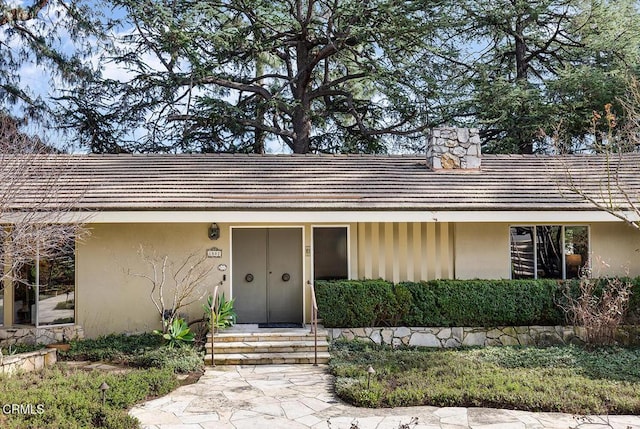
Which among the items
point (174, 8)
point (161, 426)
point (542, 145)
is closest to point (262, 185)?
point (161, 426)

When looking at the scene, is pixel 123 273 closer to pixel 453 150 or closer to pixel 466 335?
pixel 466 335

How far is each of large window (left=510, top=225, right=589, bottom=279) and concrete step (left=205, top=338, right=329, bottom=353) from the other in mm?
5110

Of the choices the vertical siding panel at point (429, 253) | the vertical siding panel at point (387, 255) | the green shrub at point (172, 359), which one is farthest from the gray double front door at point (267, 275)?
the vertical siding panel at point (429, 253)

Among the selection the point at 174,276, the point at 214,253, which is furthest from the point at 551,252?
the point at 174,276

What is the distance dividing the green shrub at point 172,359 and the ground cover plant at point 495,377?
7.94 feet

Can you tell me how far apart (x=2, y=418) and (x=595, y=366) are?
8645 millimetres

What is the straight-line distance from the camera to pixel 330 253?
36.8 ft

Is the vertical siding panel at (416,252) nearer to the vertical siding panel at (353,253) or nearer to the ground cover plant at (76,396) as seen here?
the vertical siding panel at (353,253)

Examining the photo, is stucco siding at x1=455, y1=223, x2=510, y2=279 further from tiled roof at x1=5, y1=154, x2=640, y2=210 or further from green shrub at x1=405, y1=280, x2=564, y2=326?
green shrub at x1=405, y1=280, x2=564, y2=326

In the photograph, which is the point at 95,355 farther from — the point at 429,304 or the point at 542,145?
the point at 542,145

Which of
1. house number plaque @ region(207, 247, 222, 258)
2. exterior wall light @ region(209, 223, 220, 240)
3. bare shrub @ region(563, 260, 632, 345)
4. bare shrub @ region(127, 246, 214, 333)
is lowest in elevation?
bare shrub @ region(563, 260, 632, 345)

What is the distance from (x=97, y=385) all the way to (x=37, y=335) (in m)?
4.10

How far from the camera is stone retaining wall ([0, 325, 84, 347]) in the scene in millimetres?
9844

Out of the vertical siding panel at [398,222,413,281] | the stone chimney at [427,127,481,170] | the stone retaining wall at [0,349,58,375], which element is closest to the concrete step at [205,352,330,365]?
the stone retaining wall at [0,349,58,375]
